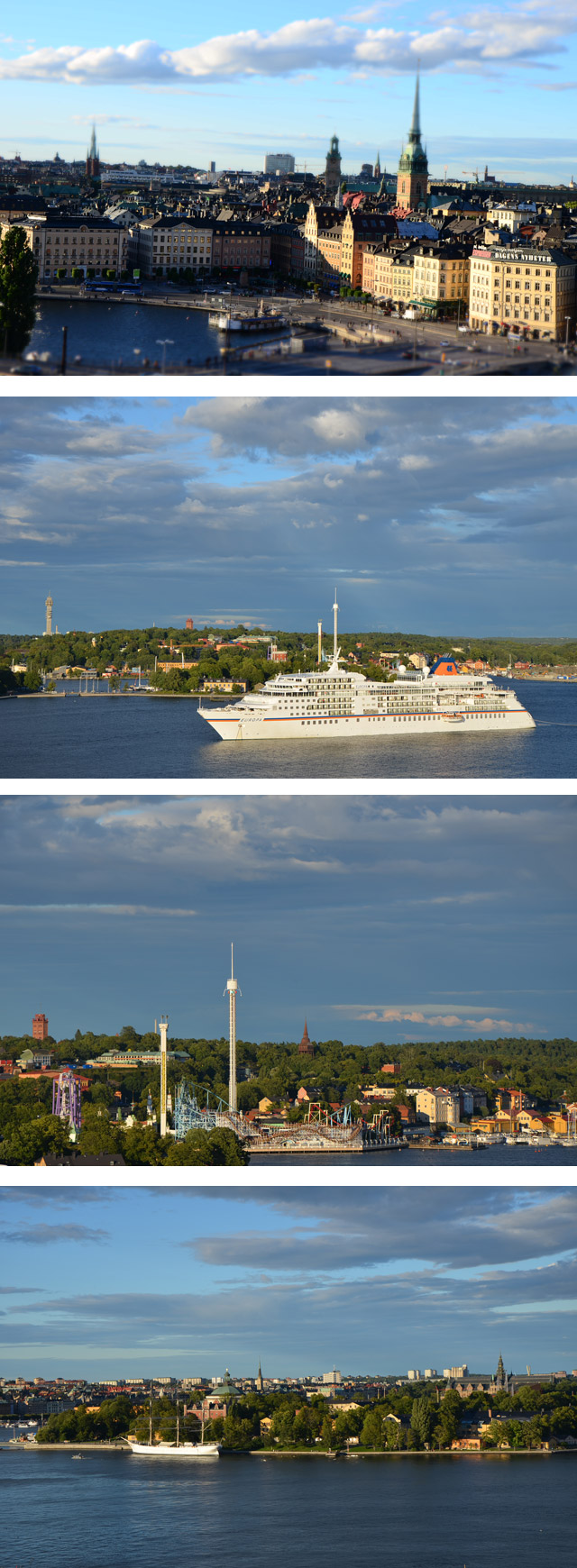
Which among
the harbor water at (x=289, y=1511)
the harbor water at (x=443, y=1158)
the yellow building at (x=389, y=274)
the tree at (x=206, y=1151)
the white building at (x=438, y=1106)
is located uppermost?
the yellow building at (x=389, y=274)

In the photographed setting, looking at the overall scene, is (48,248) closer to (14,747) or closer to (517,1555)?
(14,747)

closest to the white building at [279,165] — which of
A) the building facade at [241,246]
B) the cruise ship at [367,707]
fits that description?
the building facade at [241,246]

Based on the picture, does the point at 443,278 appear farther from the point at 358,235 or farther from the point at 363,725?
the point at 363,725

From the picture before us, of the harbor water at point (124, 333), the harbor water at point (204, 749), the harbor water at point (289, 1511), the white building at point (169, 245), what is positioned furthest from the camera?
the white building at point (169, 245)

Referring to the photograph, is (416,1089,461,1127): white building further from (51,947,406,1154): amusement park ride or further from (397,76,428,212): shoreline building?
(397,76,428,212): shoreline building

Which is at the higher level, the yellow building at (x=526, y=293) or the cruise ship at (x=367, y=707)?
the yellow building at (x=526, y=293)

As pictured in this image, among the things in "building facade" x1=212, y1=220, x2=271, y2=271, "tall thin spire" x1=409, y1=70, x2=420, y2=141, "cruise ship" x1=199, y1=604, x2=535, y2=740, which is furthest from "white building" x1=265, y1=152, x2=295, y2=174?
"cruise ship" x1=199, y1=604, x2=535, y2=740

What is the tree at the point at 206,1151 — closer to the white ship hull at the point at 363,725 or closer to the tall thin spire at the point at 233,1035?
the tall thin spire at the point at 233,1035

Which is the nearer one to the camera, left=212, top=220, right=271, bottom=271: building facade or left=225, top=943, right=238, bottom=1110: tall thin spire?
left=225, top=943, right=238, bottom=1110: tall thin spire

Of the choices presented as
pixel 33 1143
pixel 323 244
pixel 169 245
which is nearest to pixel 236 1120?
pixel 33 1143
